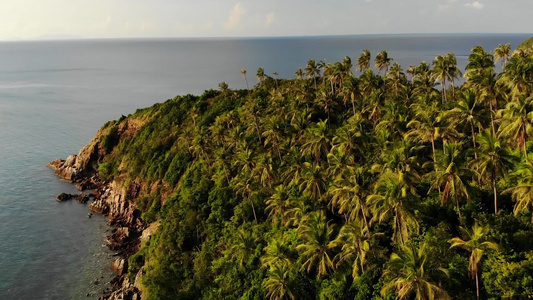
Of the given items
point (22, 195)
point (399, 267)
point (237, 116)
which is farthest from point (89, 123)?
point (399, 267)

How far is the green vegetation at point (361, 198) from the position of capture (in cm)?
3850

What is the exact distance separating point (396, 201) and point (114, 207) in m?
73.4

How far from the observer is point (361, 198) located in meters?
42.6

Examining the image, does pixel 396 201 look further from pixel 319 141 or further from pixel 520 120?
pixel 319 141

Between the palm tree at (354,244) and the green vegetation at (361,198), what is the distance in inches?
6.3

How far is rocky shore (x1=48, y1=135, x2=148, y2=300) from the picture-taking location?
63106mm

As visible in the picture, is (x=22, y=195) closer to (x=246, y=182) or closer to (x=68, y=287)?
(x=68, y=287)

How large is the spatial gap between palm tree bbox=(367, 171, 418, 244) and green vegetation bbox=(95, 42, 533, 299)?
0.51 feet

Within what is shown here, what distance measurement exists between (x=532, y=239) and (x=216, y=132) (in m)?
57.8

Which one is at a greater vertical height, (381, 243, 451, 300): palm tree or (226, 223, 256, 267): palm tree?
(381, 243, 451, 300): palm tree

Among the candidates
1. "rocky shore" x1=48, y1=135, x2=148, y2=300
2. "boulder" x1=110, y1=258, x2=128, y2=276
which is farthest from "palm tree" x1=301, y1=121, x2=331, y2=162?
"boulder" x1=110, y1=258, x2=128, y2=276

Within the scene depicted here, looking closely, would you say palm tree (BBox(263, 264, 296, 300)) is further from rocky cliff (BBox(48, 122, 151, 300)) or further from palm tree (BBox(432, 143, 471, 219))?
rocky cliff (BBox(48, 122, 151, 300))

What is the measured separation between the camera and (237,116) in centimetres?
9394

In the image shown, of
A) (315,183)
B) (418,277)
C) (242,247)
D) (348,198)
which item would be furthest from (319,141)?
(418,277)
